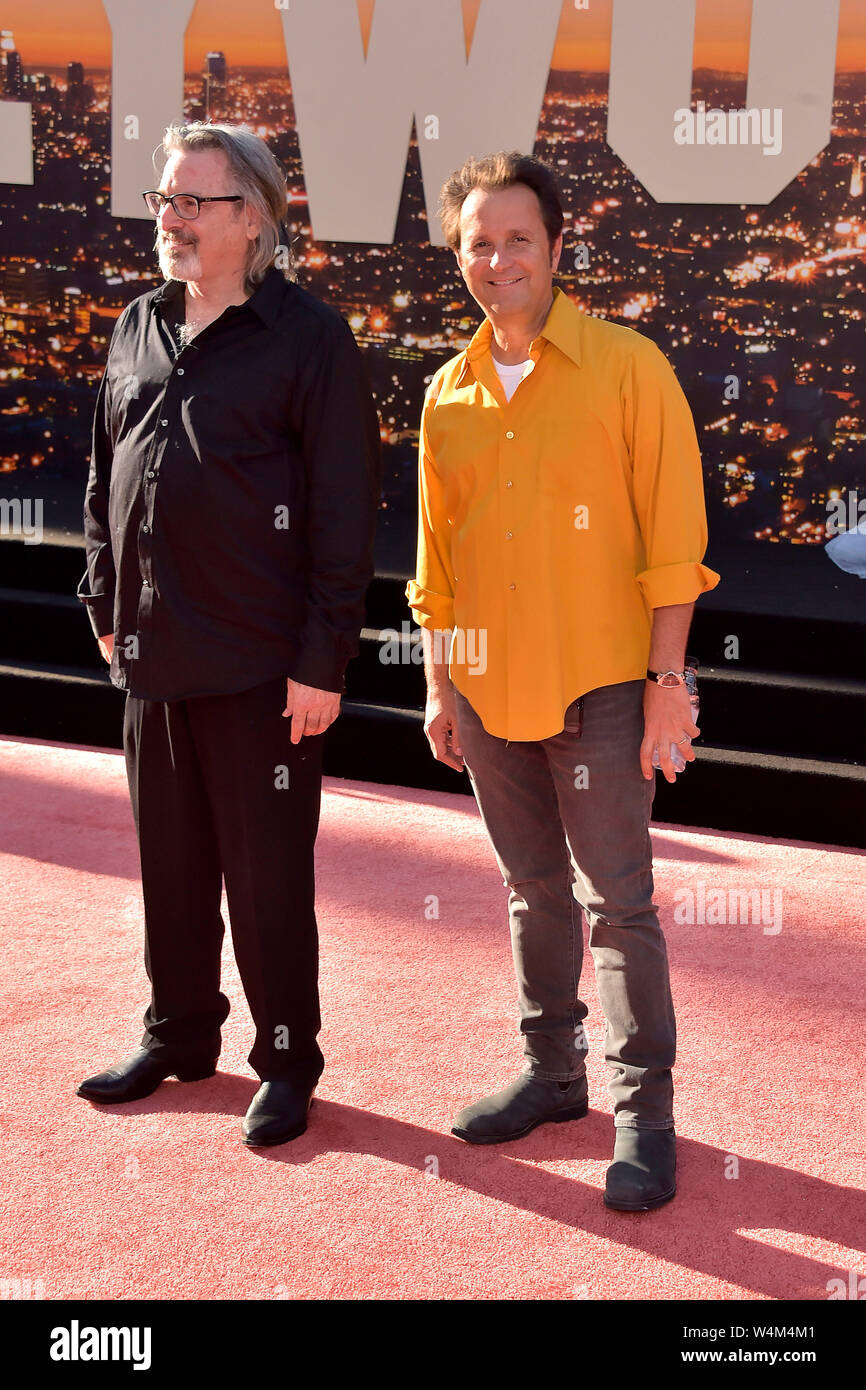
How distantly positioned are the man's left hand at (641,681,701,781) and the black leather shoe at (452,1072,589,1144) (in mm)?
655

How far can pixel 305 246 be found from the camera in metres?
5.88

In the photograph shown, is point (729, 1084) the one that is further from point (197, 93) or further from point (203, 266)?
point (197, 93)

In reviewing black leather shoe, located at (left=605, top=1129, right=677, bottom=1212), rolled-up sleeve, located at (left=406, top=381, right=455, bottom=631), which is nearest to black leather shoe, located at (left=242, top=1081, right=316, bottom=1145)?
black leather shoe, located at (left=605, top=1129, right=677, bottom=1212)

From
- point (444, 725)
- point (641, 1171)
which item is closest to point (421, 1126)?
point (641, 1171)

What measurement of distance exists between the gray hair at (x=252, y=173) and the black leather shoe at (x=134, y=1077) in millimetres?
1334

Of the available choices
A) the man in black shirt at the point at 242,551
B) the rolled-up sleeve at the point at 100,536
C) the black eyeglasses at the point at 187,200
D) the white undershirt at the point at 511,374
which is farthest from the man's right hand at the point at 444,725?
the black eyeglasses at the point at 187,200

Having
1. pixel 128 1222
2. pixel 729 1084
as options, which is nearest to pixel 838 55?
pixel 729 1084

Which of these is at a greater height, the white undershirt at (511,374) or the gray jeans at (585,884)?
the white undershirt at (511,374)

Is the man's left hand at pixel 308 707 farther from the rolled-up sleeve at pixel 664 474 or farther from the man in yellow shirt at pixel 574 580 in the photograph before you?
the rolled-up sleeve at pixel 664 474

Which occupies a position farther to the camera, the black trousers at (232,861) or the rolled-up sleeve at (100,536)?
the rolled-up sleeve at (100,536)

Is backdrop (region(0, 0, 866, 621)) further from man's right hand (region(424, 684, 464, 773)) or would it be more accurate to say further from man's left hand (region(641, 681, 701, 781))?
man's left hand (region(641, 681, 701, 781))

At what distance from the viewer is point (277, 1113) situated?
2266 mm

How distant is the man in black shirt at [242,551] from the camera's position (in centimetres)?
209
